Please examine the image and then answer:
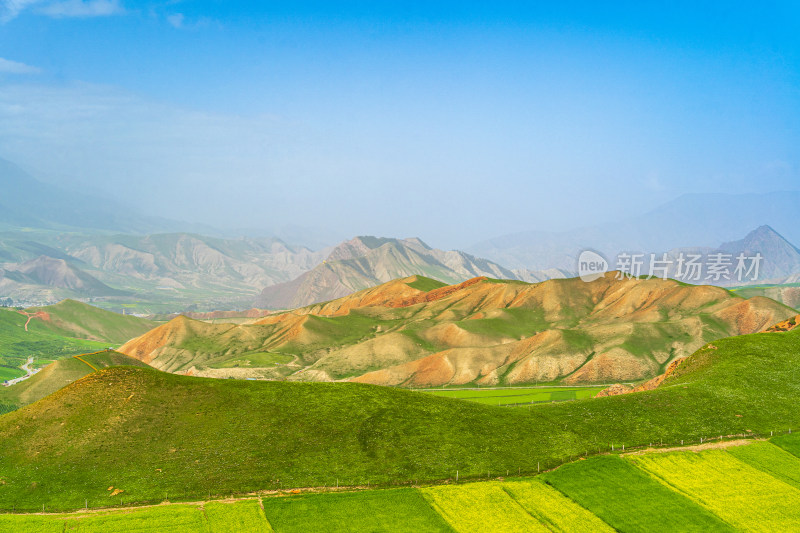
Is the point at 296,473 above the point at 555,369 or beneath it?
above

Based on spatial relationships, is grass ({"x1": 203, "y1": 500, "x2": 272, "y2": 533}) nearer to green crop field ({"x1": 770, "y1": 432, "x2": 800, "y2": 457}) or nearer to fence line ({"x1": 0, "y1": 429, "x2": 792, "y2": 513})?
fence line ({"x1": 0, "y1": 429, "x2": 792, "y2": 513})

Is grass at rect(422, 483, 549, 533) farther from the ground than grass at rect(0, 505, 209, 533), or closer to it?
farther from the ground

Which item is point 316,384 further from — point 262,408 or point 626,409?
point 626,409

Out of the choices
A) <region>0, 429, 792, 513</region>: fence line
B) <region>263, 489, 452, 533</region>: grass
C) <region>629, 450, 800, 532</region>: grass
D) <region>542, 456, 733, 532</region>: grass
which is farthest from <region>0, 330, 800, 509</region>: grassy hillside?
<region>629, 450, 800, 532</region>: grass

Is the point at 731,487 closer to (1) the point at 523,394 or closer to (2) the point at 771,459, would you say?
(2) the point at 771,459

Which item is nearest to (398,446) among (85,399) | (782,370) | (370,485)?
(370,485)

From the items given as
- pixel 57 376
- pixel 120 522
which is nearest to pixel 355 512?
pixel 120 522
